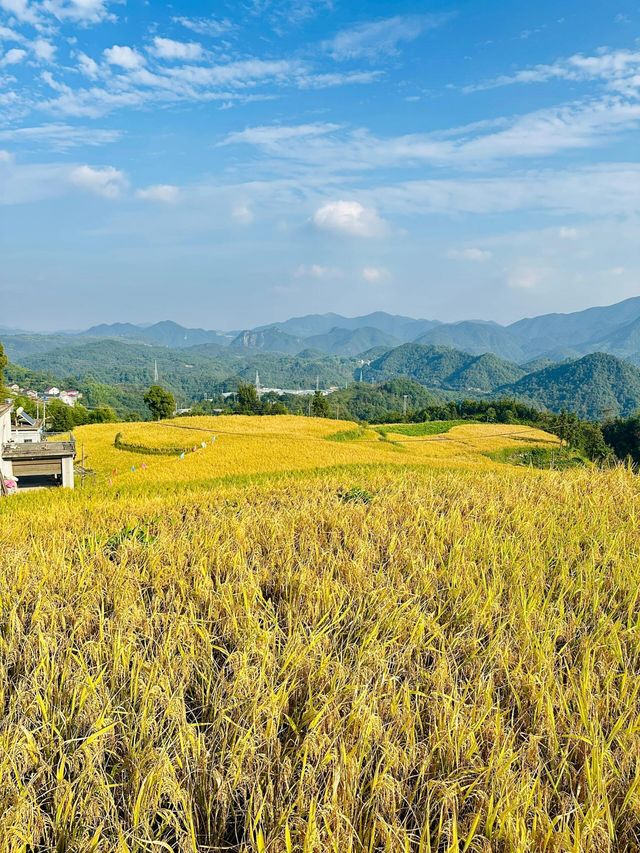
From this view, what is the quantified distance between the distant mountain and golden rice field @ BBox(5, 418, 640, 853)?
155m

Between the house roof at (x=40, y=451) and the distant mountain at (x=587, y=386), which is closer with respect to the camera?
the house roof at (x=40, y=451)

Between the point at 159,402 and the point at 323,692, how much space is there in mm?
44819

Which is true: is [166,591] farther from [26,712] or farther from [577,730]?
[577,730]

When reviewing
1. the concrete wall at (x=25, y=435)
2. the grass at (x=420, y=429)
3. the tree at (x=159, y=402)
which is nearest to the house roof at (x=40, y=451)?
the concrete wall at (x=25, y=435)

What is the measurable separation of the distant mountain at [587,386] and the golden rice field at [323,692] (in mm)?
154852

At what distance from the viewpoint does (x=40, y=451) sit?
1708 cm

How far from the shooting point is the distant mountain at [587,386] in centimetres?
14912

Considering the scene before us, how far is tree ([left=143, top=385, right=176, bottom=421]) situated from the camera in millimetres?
43969

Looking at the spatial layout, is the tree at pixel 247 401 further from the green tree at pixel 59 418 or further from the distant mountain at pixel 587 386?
the distant mountain at pixel 587 386

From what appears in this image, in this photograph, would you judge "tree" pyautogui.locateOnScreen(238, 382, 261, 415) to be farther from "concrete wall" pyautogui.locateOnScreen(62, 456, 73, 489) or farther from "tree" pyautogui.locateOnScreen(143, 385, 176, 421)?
"concrete wall" pyautogui.locateOnScreen(62, 456, 73, 489)

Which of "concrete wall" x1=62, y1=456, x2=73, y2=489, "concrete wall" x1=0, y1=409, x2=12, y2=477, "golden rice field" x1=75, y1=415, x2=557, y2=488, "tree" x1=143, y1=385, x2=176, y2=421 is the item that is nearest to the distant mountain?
"golden rice field" x1=75, y1=415, x2=557, y2=488

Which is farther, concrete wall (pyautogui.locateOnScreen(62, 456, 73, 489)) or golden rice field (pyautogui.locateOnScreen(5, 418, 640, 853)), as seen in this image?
concrete wall (pyautogui.locateOnScreen(62, 456, 73, 489))

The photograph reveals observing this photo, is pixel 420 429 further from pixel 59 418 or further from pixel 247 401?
pixel 59 418

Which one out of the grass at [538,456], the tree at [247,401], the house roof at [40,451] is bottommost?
the grass at [538,456]
